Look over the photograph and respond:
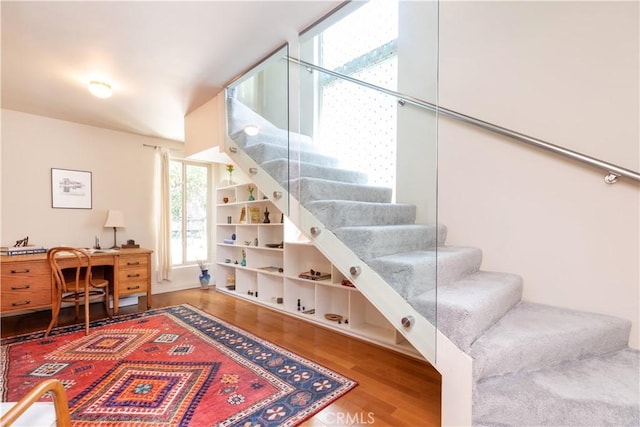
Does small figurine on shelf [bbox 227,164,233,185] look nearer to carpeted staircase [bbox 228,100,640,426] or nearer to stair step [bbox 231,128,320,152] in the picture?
stair step [bbox 231,128,320,152]

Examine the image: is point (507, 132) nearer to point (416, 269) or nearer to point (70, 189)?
point (416, 269)

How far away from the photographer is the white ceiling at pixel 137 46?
6.07 feet

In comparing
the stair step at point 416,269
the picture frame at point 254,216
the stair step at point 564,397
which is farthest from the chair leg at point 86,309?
the stair step at point 564,397

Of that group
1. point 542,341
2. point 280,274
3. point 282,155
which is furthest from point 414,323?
point 280,274

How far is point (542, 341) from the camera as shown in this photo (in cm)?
141

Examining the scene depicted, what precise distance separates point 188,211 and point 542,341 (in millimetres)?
4822

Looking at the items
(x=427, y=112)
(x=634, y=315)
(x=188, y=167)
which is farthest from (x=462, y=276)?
(x=188, y=167)

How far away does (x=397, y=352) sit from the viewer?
2.45 m

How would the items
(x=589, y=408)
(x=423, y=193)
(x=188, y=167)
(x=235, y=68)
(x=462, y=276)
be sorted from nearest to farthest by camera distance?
(x=589, y=408), (x=423, y=193), (x=462, y=276), (x=235, y=68), (x=188, y=167)

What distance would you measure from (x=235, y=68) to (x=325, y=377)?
8.68ft

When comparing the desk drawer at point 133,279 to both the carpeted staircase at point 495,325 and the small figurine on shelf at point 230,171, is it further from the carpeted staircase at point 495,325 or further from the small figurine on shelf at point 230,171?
the carpeted staircase at point 495,325

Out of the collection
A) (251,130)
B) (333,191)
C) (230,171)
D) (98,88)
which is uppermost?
(98,88)

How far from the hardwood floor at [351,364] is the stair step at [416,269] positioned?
28.3 inches

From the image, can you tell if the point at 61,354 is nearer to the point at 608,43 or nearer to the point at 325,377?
the point at 325,377
